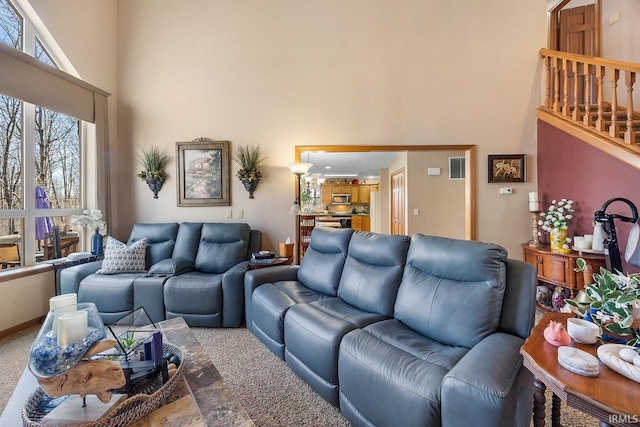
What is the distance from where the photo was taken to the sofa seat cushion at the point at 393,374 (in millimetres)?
1202

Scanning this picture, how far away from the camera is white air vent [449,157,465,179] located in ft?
17.1

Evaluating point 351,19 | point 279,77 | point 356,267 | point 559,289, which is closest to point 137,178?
→ point 279,77

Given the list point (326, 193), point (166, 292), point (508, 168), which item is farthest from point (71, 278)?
point (326, 193)

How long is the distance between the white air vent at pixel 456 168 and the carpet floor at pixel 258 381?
4.06 m

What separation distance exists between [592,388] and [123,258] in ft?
12.4

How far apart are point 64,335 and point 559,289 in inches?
162

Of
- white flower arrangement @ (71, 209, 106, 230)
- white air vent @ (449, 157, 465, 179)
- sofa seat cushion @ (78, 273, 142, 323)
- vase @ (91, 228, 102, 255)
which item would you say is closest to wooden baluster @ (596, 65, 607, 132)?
white air vent @ (449, 157, 465, 179)

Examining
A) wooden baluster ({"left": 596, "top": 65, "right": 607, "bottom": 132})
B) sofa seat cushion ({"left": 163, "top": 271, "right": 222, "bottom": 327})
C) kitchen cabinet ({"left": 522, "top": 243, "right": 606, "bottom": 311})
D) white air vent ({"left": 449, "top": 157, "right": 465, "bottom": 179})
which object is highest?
wooden baluster ({"left": 596, "top": 65, "right": 607, "bottom": 132})

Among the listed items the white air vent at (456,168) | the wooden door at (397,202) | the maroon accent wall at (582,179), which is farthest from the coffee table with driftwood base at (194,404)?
the white air vent at (456,168)

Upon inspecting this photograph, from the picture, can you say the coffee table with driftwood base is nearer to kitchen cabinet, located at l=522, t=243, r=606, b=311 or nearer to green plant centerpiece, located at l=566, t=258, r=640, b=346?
green plant centerpiece, located at l=566, t=258, r=640, b=346

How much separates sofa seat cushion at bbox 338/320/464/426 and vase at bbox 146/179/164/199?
3527 mm

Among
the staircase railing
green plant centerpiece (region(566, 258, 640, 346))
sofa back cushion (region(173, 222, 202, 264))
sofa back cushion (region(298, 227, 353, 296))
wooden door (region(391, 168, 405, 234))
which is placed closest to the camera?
green plant centerpiece (region(566, 258, 640, 346))

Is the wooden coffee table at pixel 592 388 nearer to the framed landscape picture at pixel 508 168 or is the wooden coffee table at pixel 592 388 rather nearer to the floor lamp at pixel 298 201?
the floor lamp at pixel 298 201

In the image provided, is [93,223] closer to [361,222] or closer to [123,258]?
[123,258]
